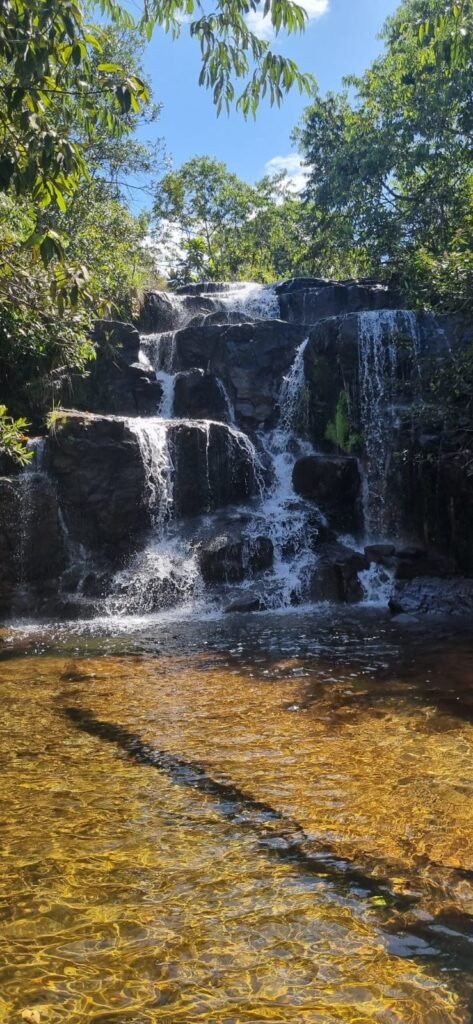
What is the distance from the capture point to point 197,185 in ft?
128

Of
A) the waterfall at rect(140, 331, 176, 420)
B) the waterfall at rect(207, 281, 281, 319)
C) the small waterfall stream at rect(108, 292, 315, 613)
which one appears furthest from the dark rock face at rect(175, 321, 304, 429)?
the waterfall at rect(207, 281, 281, 319)

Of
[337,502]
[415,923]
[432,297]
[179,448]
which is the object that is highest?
[432,297]

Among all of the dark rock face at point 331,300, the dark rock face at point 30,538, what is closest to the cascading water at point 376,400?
the dark rock face at point 331,300

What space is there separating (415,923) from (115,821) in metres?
1.89

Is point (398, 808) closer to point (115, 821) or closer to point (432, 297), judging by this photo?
point (115, 821)

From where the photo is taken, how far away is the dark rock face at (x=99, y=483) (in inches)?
580

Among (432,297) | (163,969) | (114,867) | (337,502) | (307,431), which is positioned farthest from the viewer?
(307,431)

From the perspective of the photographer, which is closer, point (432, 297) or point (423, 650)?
point (423, 650)

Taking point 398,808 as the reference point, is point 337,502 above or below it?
above

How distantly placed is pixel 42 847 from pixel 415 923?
6.71 feet

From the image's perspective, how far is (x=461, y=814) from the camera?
13.9 ft

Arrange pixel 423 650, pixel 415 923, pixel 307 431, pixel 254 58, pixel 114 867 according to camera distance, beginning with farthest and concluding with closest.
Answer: pixel 307 431 < pixel 423 650 < pixel 254 58 < pixel 114 867 < pixel 415 923

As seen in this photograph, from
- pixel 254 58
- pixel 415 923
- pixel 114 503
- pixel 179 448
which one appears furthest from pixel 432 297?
pixel 415 923

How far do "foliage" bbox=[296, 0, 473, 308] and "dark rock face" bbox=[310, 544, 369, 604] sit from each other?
29.0 feet
